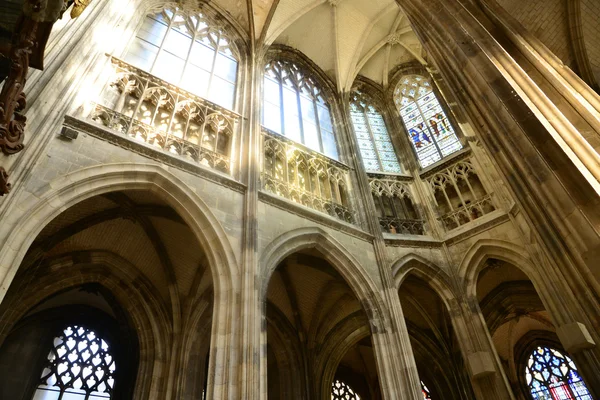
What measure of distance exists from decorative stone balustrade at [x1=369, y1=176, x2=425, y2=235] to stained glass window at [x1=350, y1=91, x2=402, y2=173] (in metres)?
0.63

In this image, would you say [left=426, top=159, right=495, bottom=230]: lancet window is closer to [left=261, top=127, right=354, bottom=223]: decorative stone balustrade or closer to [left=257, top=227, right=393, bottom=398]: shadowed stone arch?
[left=261, top=127, right=354, bottom=223]: decorative stone balustrade

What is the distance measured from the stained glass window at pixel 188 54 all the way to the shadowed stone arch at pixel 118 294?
4.04 m

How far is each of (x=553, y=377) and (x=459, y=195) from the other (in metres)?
6.76

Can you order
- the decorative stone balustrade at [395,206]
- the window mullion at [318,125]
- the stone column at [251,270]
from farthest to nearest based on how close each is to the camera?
the window mullion at [318,125]
the decorative stone balustrade at [395,206]
the stone column at [251,270]

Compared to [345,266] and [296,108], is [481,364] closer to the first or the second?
[345,266]

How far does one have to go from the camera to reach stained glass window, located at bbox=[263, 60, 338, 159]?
1007 centimetres

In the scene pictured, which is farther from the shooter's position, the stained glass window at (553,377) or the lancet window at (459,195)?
the stained glass window at (553,377)

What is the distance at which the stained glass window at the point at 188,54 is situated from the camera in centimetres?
856

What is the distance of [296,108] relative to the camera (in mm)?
10992

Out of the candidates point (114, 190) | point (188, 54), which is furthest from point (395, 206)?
point (114, 190)

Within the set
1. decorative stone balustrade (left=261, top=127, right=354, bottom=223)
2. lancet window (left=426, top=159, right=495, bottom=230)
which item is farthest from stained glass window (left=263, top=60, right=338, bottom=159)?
lancet window (left=426, top=159, right=495, bottom=230)

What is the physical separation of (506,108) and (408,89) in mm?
9889

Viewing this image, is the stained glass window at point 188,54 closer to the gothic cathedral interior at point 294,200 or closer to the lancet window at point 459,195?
the gothic cathedral interior at point 294,200

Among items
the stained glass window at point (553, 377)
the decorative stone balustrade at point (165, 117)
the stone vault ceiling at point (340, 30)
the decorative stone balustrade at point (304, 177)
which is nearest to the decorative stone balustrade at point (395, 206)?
the decorative stone balustrade at point (304, 177)
